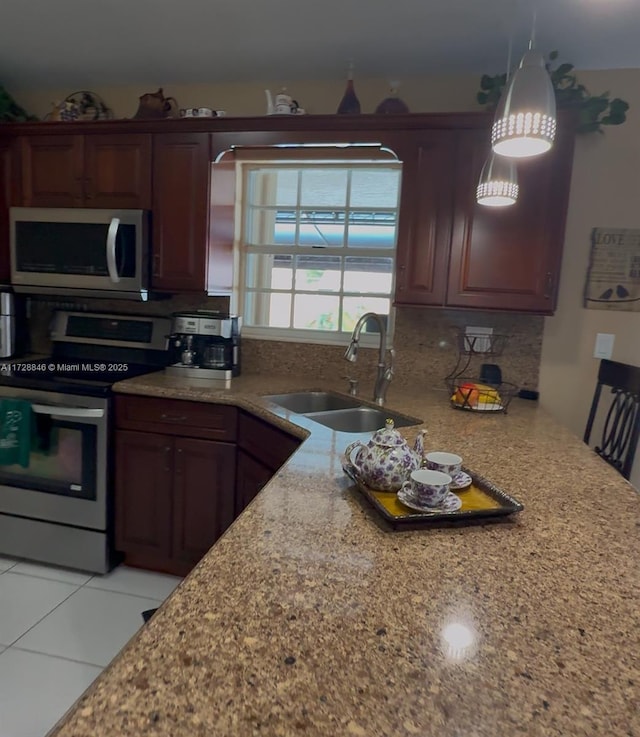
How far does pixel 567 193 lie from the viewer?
7.51 ft

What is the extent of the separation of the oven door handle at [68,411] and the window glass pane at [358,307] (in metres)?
1.30

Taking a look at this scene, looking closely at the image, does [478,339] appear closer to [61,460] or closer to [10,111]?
[61,460]

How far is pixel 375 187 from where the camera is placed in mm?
2857

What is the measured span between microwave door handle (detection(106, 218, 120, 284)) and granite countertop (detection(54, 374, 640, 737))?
5.76 feet

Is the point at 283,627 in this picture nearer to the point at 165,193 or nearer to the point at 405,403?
the point at 405,403

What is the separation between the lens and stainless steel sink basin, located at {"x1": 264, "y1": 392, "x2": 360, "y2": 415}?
8.26 feet

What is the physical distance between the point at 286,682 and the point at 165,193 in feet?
8.08

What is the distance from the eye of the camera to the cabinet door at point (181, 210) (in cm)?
262

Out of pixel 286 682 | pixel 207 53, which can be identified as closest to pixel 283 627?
pixel 286 682

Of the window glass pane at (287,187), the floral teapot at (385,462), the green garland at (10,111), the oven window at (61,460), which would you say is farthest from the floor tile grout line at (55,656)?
the green garland at (10,111)

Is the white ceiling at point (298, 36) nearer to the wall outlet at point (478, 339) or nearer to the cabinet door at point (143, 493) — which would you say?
the wall outlet at point (478, 339)

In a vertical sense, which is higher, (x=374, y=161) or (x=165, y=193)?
(x=374, y=161)

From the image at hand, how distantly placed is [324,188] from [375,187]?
10.8 inches

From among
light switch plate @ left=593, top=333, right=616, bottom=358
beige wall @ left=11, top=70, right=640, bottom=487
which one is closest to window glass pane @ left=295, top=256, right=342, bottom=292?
beige wall @ left=11, top=70, right=640, bottom=487
